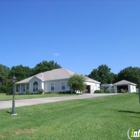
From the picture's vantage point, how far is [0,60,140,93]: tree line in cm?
8247

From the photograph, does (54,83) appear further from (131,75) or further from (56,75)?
(131,75)

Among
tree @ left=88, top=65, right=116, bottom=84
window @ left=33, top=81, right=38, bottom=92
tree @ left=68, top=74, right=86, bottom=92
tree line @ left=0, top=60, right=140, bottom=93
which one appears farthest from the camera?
tree @ left=88, top=65, right=116, bottom=84

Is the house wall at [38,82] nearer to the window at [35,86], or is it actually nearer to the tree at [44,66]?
the window at [35,86]

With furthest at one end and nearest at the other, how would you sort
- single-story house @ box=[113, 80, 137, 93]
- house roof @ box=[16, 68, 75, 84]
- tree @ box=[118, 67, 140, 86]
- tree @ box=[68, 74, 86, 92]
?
1. tree @ box=[118, 67, 140, 86]
2. single-story house @ box=[113, 80, 137, 93]
3. house roof @ box=[16, 68, 75, 84]
4. tree @ box=[68, 74, 86, 92]

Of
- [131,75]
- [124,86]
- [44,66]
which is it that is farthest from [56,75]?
[131,75]

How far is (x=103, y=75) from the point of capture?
10256 cm

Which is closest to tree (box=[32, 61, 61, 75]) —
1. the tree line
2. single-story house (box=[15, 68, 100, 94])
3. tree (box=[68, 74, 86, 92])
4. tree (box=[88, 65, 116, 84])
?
the tree line

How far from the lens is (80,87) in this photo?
124 feet

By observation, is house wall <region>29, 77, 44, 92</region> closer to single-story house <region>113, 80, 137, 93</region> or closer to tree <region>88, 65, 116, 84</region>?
single-story house <region>113, 80, 137, 93</region>

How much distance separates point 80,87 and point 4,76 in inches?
2171

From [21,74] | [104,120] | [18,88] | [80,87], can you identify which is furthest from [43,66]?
[104,120]

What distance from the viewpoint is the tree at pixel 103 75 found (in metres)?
101

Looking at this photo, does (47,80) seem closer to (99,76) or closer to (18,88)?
(18,88)

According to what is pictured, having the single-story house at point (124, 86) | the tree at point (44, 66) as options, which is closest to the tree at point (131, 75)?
the tree at point (44, 66)
